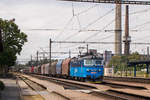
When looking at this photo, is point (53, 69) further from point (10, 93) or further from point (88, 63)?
point (10, 93)

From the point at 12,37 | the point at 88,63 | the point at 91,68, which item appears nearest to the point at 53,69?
the point at 12,37

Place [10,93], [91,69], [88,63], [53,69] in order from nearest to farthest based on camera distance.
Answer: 1. [10,93]
2. [91,69]
3. [88,63]
4. [53,69]

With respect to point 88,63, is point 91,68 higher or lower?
lower

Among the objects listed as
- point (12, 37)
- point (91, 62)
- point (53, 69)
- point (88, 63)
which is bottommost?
point (53, 69)

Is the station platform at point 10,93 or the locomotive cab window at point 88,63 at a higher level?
the locomotive cab window at point 88,63

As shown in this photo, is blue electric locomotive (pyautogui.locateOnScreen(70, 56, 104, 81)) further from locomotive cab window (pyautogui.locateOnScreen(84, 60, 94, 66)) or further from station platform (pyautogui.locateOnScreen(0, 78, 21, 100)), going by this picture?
station platform (pyautogui.locateOnScreen(0, 78, 21, 100))

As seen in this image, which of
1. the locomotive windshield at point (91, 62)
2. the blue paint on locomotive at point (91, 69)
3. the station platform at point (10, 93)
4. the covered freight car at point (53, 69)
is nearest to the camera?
the station platform at point (10, 93)

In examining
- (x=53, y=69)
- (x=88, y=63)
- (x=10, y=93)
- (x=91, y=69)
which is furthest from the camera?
(x=53, y=69)

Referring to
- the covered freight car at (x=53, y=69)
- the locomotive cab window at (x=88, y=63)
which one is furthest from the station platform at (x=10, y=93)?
the covered freight car at (x=53, y=69)

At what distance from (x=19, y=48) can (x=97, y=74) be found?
32.4 metres

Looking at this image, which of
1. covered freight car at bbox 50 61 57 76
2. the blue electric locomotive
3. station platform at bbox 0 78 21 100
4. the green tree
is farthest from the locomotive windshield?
the green tree

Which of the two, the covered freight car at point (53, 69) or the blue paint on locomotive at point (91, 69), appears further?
the covered freight car at point (53, 69)

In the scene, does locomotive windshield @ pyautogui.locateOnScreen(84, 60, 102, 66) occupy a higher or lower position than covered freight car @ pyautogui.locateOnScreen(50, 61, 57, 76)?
higher

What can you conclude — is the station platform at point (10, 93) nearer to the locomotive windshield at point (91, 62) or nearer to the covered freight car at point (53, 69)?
the locomotive windshield at point (91, 62)
